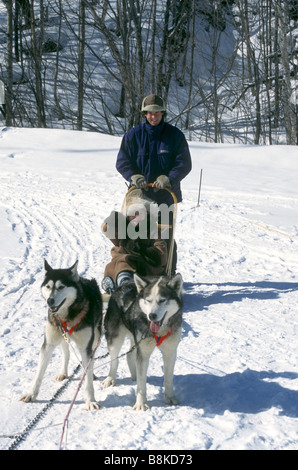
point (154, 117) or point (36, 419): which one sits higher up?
point (154, 117)

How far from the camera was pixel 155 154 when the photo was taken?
5023 mm

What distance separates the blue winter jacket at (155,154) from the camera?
5.00 meters

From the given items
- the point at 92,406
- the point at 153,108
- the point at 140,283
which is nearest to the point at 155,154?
the point at 153,108

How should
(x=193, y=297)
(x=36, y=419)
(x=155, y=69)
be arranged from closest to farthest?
(x=36, y=419)
(x=193, y=297)
(x=155, y=69)

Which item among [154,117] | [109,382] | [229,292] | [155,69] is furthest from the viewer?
[155,69]

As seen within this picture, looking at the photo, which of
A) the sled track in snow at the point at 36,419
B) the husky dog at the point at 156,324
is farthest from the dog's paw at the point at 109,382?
the husky dog at the point at 156,324

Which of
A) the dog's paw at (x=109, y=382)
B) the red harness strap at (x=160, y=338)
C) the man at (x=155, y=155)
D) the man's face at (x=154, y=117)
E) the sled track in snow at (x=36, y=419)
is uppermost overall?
the man's face at (x=154, y=117)

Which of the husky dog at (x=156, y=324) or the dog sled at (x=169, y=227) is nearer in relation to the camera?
the husky dog at (x=156, y=324)

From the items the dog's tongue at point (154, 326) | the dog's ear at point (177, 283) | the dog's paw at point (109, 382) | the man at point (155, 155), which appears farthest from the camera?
the man at point (155, 155)

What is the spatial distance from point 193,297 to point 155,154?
1.50m

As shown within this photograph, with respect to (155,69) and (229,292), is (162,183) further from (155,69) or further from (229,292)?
(155,69)

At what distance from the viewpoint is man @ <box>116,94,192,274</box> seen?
16.3ft

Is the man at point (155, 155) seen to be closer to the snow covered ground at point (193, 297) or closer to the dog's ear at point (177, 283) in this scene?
the snow covered ground at point (193, 297)
